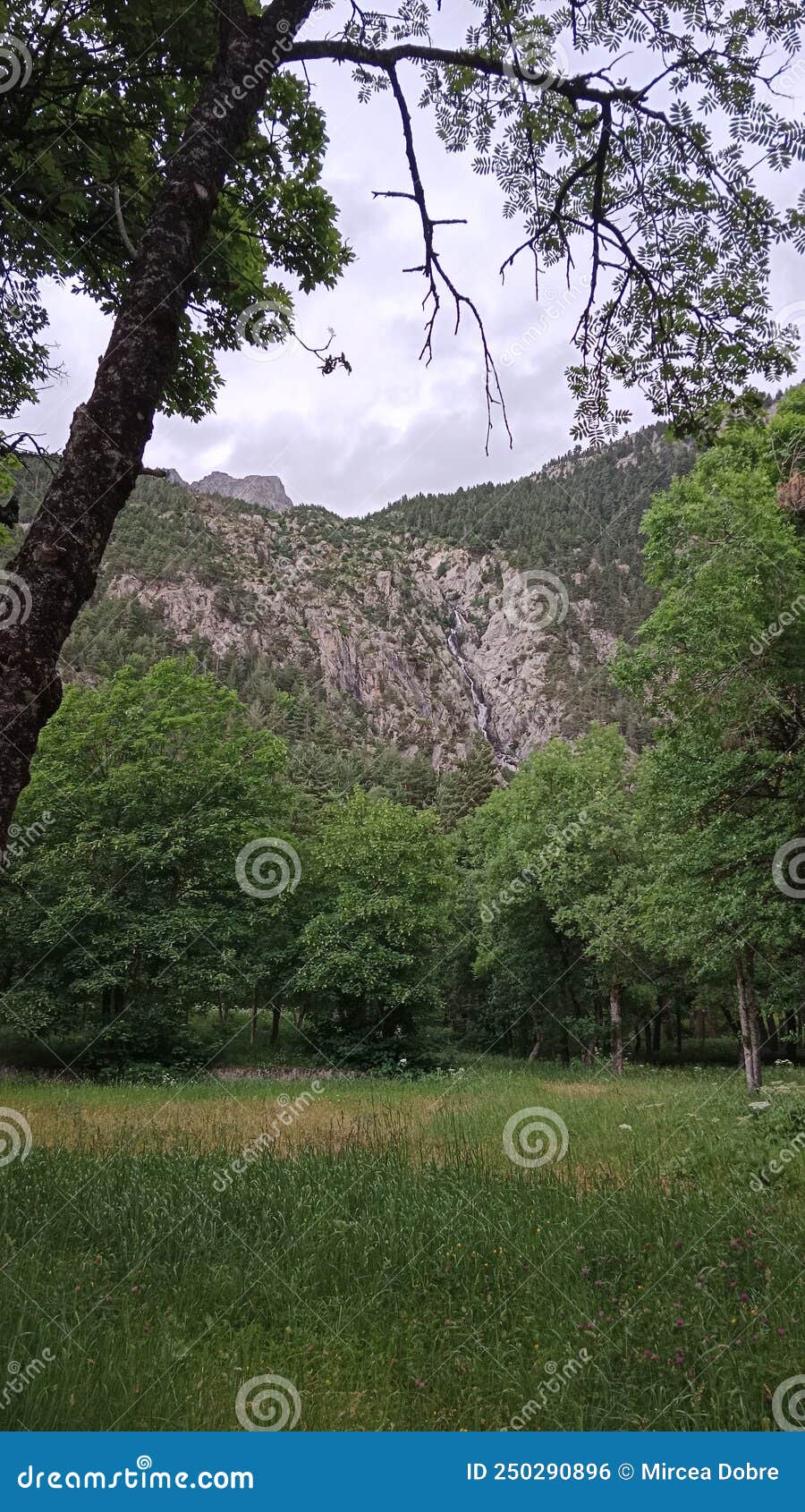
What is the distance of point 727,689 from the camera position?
10.8 metres

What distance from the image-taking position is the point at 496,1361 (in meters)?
3.93

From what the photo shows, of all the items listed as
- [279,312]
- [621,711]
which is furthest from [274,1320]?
[621,711]

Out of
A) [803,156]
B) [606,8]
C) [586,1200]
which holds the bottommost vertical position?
[586,1200]

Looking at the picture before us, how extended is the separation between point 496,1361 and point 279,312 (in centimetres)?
763

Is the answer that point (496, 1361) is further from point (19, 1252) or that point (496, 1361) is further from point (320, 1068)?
point (320, 1068)
